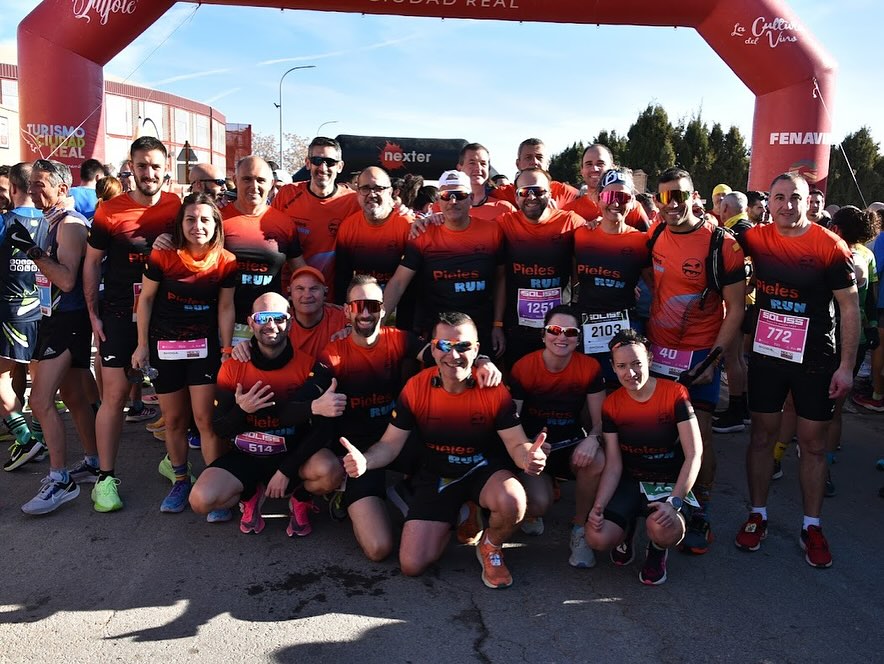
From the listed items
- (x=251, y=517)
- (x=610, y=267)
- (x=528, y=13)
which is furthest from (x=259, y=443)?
(x=528, y=13)

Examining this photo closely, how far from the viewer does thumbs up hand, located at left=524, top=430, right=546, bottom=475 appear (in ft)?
10.8

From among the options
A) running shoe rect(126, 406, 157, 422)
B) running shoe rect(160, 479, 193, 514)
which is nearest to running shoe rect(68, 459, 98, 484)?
running shoe rect(160, 479, 193, 514)

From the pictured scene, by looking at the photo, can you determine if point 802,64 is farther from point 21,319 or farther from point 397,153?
point 21,319

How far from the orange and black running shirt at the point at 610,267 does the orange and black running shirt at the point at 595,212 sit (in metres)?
0.50

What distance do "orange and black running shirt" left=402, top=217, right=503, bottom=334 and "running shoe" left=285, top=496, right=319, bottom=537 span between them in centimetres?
147

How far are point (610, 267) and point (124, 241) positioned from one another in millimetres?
3045

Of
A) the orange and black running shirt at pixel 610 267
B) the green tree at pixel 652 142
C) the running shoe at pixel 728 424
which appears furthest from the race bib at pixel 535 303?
the green tree at pixel 652 142

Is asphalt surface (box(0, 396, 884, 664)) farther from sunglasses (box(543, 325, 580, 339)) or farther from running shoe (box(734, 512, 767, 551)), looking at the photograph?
sunglasses (box(543, 325, 580, 339))

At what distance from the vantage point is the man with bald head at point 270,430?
3.84 m

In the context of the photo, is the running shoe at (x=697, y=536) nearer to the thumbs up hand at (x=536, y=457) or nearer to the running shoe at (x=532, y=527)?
the running shoe at (x=532, y=527)

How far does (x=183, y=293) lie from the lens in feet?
13.4

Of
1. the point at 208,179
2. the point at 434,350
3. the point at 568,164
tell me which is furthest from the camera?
the point at 568,164

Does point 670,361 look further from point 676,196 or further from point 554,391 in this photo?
point 676,196

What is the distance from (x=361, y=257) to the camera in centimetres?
467
